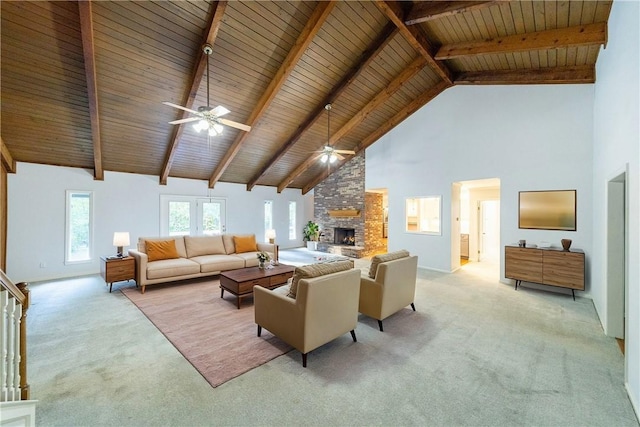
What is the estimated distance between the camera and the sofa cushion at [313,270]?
2.66 metres

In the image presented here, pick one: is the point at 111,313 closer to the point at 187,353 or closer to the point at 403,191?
the point at 187,353

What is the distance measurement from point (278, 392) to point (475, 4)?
16.1ft

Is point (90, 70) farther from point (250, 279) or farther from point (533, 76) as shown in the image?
point (533, 76)

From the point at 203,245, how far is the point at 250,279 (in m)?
2.32

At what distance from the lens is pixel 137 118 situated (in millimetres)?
5195

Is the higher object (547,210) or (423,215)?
(547,210)

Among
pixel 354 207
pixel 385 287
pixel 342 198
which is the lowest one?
pixel 385 287

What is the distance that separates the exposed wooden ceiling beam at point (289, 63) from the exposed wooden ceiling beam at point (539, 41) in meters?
2.45

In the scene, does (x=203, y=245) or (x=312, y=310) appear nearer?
(x=312, y=310)

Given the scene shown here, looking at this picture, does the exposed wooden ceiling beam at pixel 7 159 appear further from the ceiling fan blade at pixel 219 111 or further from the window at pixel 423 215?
the window at pixel 423 215

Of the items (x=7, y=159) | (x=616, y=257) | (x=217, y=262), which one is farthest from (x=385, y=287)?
(x=7, y=159)

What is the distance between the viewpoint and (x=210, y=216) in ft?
27.5

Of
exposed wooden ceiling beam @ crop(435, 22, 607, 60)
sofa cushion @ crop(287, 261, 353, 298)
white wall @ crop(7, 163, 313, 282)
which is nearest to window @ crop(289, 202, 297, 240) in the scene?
white wall @ crop(7, 163, 313, 282)

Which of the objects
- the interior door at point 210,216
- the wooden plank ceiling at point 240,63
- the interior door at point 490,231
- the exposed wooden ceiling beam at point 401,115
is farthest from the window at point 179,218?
the interior door at point 490,231
